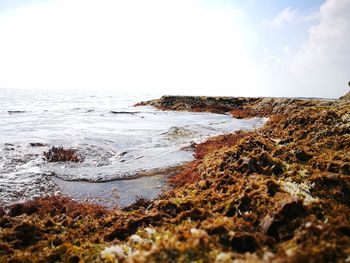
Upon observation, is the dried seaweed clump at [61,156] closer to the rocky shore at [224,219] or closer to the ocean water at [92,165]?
the ocean water at [92,165]

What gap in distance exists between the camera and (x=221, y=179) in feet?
27.8

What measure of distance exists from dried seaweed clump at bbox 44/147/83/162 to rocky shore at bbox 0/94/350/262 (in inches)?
211

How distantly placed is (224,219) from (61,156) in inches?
434

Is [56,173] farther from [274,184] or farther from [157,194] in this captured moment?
[274,184]

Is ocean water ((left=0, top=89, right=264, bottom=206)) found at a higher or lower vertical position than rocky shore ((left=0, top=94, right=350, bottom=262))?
→ lower

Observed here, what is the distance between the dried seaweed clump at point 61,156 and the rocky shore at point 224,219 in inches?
211

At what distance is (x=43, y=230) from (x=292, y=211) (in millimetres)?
5523

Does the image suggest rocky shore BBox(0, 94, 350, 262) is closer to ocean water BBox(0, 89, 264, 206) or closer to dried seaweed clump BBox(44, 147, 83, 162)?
ocean water BBox(0, 89, 264, 206)

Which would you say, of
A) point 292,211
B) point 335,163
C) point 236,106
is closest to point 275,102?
point 236,106

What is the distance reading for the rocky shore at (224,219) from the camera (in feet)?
13.3

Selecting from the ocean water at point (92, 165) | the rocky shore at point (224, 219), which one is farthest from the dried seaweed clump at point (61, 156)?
the rocky shore at point (224, 219)

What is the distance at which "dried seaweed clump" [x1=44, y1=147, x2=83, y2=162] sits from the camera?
13883mm

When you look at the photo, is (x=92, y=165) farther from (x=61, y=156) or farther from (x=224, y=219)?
(x=224, y=219)

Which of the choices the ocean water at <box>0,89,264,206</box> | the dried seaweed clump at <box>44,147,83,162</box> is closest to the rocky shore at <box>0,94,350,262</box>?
the ocean water at <box>0,89,264,206</box>
